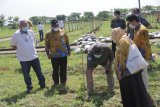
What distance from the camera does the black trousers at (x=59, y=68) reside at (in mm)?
9688

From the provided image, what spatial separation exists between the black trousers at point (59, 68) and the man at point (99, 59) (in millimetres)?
1243

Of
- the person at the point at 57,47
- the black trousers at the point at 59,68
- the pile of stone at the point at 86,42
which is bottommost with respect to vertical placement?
the pile of stone at the point at 86,42

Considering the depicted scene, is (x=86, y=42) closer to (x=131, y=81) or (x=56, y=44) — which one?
(x=56, y=44)

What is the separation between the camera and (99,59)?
8586 millimetres

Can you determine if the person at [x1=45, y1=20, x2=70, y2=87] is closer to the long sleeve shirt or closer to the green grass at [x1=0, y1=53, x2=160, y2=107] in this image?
the long sleeve shirt

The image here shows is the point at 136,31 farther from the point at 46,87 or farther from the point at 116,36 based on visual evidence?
the point at 46,87

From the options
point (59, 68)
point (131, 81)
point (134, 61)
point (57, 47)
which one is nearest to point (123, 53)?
point (134, 61)

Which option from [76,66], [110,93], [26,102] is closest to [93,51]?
[110,93]

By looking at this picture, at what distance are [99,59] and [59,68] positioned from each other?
1.73m

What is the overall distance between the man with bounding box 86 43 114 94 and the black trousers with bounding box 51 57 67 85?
→ 124 centimetres

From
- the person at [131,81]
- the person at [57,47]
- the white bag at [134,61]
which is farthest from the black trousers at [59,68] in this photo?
the white bag at [134,61]

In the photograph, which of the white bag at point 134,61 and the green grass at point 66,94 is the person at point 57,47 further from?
the white bag at point 134,61

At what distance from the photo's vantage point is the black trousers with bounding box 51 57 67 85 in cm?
969

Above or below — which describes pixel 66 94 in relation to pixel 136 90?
below
